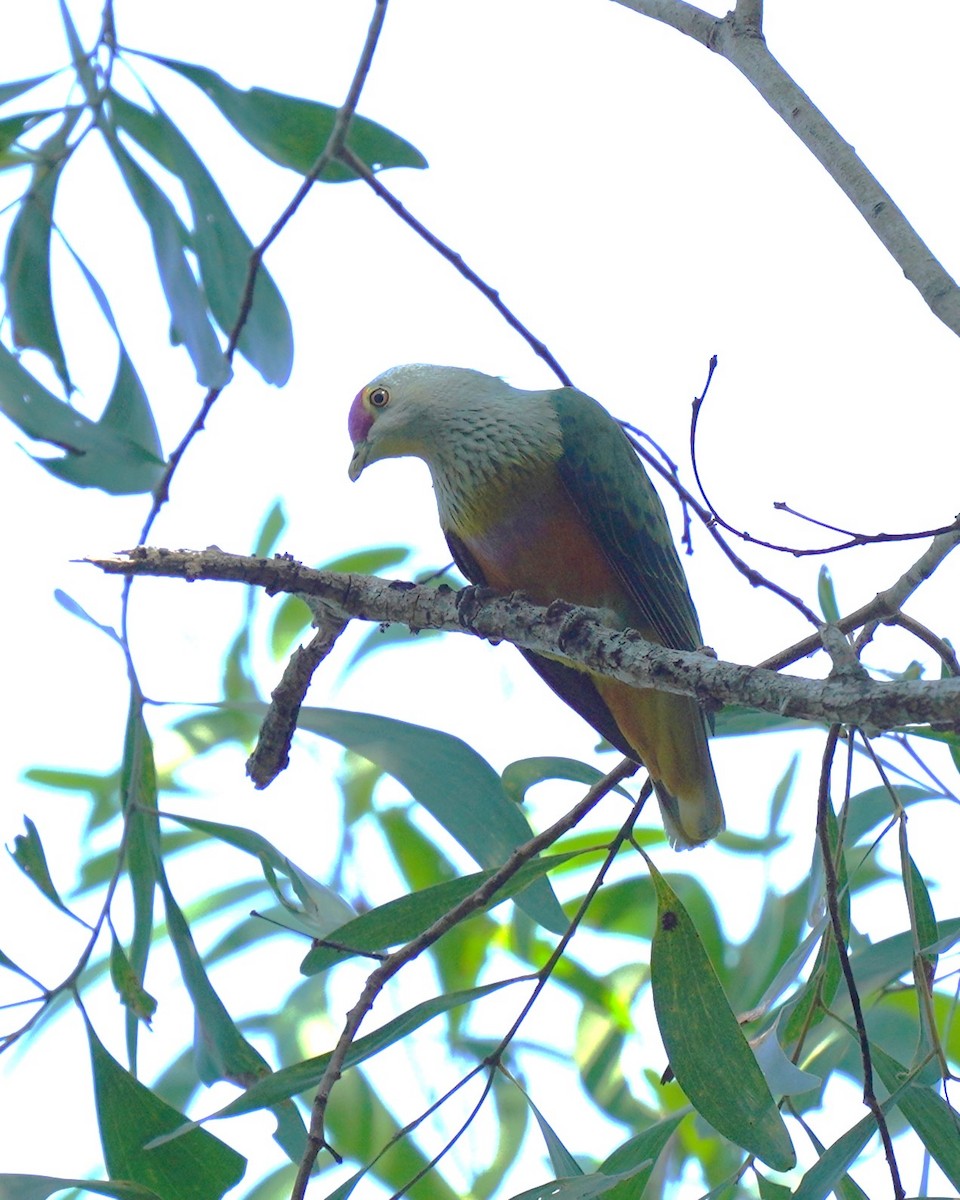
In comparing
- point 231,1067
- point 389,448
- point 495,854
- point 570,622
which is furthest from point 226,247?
point 231,1067

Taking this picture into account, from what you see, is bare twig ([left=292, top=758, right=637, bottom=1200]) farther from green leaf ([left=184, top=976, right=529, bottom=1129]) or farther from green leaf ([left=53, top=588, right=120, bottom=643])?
green leaf ([left=53, top=588, right=120, bottom=643])

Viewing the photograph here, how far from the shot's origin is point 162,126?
342 cm

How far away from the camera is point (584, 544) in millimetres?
3805

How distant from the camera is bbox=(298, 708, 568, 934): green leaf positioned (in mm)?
3057

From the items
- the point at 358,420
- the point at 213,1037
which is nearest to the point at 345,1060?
the point at 213,1037

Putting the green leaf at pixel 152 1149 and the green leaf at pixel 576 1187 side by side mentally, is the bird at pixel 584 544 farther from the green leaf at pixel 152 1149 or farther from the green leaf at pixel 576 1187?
the green leaf at pixel 152 1149

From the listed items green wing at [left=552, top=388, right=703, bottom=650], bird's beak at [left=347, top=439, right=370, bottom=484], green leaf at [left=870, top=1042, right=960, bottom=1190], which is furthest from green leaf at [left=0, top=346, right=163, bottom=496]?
green leaf at [left=870, top=1042, right=960, bottom=1190]

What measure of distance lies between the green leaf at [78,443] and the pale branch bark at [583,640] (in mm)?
148

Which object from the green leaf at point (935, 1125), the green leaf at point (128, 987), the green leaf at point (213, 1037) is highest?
the green leaf at point (128, 987)

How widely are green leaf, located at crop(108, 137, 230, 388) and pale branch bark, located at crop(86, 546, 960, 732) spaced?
55 cm

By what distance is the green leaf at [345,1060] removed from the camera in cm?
240

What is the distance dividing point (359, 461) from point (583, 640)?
1942 mm

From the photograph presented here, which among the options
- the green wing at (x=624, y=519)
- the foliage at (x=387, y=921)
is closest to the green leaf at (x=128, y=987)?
the foliage at (x=387, y=921)

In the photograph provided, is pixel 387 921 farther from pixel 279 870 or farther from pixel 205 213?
pixel 205 213
